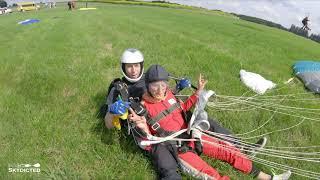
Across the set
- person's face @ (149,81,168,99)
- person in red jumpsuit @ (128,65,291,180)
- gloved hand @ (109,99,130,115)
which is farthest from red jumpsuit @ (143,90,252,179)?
gloved hand @ (109,99,130,115)

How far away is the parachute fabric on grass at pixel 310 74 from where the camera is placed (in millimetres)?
10204

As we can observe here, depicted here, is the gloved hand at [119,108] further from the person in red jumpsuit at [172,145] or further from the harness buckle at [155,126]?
the harness buckle at [155,126]

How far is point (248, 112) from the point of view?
24.0ft

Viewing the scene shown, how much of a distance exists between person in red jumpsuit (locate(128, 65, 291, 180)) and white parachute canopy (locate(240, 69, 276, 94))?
3.17 meters

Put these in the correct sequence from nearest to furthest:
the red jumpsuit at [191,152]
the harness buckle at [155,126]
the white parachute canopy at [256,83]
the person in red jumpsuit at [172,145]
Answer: the person in red jumpsuit at [172,145] → the red jumpsuit at [191,152] → the harness buckle at [155,126] → the white parachute canopy at [256,83]

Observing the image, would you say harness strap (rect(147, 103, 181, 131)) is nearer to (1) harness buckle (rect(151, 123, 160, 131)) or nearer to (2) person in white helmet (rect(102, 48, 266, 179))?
(1) harness buckle (rect(151, 123, 160, 131))

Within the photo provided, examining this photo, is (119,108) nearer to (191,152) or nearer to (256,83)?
(191,152)

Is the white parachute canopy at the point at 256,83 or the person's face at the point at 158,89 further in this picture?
the white parachute canopy at the point at 256,83

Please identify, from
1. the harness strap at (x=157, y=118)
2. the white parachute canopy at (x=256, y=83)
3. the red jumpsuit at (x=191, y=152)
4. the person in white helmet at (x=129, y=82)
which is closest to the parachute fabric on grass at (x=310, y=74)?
the white parachute canopy at (x=256, y=83)

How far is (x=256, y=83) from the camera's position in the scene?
28.7 ft

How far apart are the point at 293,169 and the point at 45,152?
3.74m

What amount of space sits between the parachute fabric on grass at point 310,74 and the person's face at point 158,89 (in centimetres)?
597

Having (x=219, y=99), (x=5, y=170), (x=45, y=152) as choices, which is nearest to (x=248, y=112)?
(x=219, y=99)

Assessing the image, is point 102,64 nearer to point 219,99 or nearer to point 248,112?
A: point 219,99
